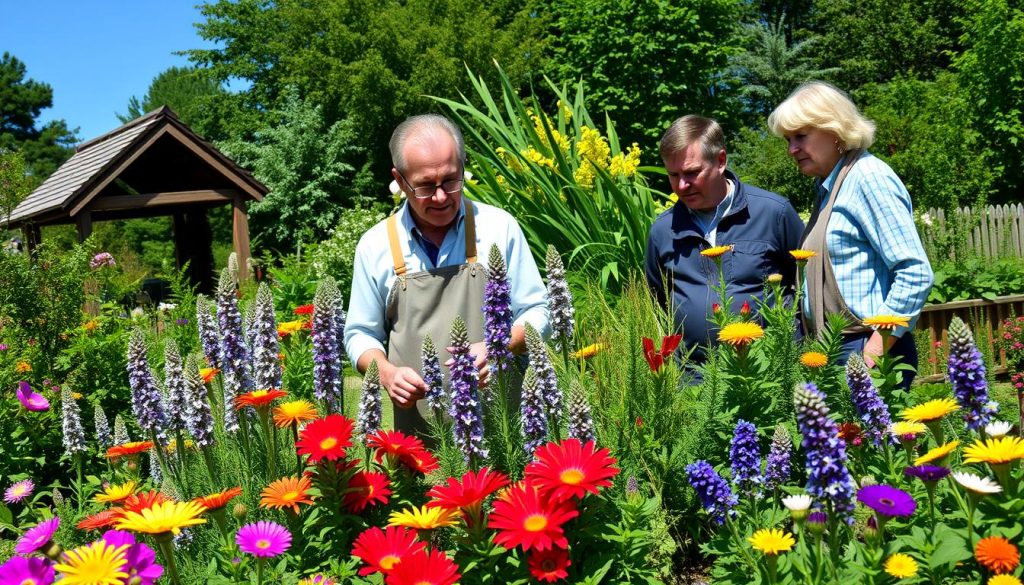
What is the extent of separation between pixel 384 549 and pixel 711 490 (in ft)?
2.48


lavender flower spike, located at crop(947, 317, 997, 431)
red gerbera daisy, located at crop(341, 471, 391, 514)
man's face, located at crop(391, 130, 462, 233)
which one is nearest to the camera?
lavender flower spike, located at crop(947, 317, 997, 431)

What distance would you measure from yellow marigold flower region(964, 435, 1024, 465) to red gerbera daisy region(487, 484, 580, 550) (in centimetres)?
78

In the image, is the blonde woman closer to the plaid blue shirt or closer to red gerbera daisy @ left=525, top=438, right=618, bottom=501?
the plaid blue shirt

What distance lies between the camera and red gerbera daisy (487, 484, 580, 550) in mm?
1532

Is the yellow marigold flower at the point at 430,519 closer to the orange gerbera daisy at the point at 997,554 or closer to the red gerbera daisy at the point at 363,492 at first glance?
the red gerbera daisy at the point at 363,492

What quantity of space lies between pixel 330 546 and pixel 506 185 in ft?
15.8

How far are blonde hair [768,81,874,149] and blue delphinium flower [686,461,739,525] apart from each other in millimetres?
1909

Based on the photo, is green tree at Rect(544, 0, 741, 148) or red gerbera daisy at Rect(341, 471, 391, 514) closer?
red gerbera daisy at Rect(341, 471, 391, 514)

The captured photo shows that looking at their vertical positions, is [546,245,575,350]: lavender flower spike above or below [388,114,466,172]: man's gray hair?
below

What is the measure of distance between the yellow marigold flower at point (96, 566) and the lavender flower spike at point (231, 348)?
1.19m

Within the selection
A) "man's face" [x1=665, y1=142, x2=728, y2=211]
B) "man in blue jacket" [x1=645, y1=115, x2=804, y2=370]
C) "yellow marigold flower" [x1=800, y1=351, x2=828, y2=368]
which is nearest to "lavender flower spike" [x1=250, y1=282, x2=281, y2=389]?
"yellow marigold flower" [x1=800, y1=351, x2=828, y2=368]

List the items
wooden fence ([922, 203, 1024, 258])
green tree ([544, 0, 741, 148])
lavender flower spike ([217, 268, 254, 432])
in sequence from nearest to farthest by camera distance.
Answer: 1. lavender flower spike ([217, 268, 254, 432])
2. wooden fence ([922, 203, 1024, 258])
3. green tree ([544, 0, 741, 148])

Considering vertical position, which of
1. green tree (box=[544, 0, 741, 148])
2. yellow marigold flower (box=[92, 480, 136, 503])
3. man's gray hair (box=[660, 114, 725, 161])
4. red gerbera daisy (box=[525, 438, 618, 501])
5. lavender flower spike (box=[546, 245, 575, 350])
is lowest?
yellow marigold flower (box=[92, 480, 136, 503])

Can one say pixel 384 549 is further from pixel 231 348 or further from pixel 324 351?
pixel 231 348
